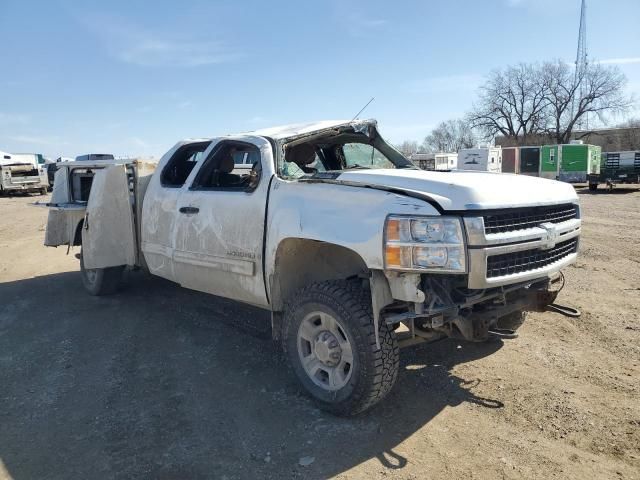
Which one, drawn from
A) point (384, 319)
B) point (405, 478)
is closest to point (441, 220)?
point (384, 319)

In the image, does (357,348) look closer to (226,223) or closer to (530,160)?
(226,223)

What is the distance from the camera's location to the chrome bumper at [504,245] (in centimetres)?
300

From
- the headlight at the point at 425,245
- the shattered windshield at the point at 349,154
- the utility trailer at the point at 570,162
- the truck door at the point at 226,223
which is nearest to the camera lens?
the headlight at the point at 425,245

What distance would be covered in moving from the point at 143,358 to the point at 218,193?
65.5 inches

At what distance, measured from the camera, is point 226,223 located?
14.2 ft

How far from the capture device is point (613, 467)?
112 inches

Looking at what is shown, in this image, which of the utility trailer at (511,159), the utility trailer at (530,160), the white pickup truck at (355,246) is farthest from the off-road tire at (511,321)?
the utility trailer at (530,160)

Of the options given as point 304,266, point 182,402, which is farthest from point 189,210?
point 182,402

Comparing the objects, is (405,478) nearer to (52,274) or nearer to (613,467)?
(613,467)

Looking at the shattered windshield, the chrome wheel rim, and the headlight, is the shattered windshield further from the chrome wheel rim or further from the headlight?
the headlight

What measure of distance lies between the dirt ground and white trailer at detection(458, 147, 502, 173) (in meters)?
28.6

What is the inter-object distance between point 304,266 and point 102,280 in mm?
3493

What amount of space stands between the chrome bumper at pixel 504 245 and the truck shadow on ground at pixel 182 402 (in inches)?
40.3

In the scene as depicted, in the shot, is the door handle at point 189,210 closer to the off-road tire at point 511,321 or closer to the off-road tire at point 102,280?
the off-road tire at point 102,280
